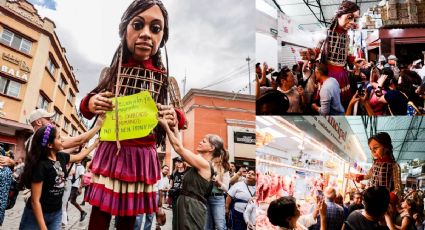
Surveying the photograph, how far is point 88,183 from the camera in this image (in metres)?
2.51

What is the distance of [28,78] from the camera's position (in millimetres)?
2848

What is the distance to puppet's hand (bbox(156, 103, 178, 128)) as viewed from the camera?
104 inches

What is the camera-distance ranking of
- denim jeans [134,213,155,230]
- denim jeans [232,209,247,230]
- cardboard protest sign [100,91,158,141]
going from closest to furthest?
1. cardboard protest sign [100,91,158,141]
2. denim jeans [134,213,155,230]
3. denim jeans [232,209,247,230]

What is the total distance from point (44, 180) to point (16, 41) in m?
1.07

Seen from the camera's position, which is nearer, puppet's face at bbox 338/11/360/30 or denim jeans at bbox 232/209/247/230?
puppet's face at bbox 338/11/360/30

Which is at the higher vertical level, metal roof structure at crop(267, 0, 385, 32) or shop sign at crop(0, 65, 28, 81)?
metal roof structure at crop(267, 0, 385, 32)

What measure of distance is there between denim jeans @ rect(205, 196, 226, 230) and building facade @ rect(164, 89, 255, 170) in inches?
16.3

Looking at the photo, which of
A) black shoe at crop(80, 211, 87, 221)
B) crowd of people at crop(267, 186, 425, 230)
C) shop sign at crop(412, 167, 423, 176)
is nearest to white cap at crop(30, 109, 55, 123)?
black shoe at crop(80, 211, 87, 221)

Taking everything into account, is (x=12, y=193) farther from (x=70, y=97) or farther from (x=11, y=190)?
(x=70, y=97)

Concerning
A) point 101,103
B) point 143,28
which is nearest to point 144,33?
point 143,28

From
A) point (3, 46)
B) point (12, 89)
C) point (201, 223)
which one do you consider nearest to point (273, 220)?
point (201, 223)

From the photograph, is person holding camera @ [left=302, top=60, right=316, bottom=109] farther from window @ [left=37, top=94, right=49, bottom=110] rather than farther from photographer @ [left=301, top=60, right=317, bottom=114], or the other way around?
window @ [left=37, top=94, right=49, bottom=110]

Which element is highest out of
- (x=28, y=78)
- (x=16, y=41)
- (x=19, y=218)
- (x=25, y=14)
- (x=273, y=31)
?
(x=273, y=31)

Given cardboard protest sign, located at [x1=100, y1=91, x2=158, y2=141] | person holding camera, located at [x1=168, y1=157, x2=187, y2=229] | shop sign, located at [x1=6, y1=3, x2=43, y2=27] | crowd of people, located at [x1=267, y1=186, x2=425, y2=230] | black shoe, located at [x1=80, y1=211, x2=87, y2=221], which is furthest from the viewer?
person holding camera, located at [x1=168, y1=157, x2=187, y2=229]
